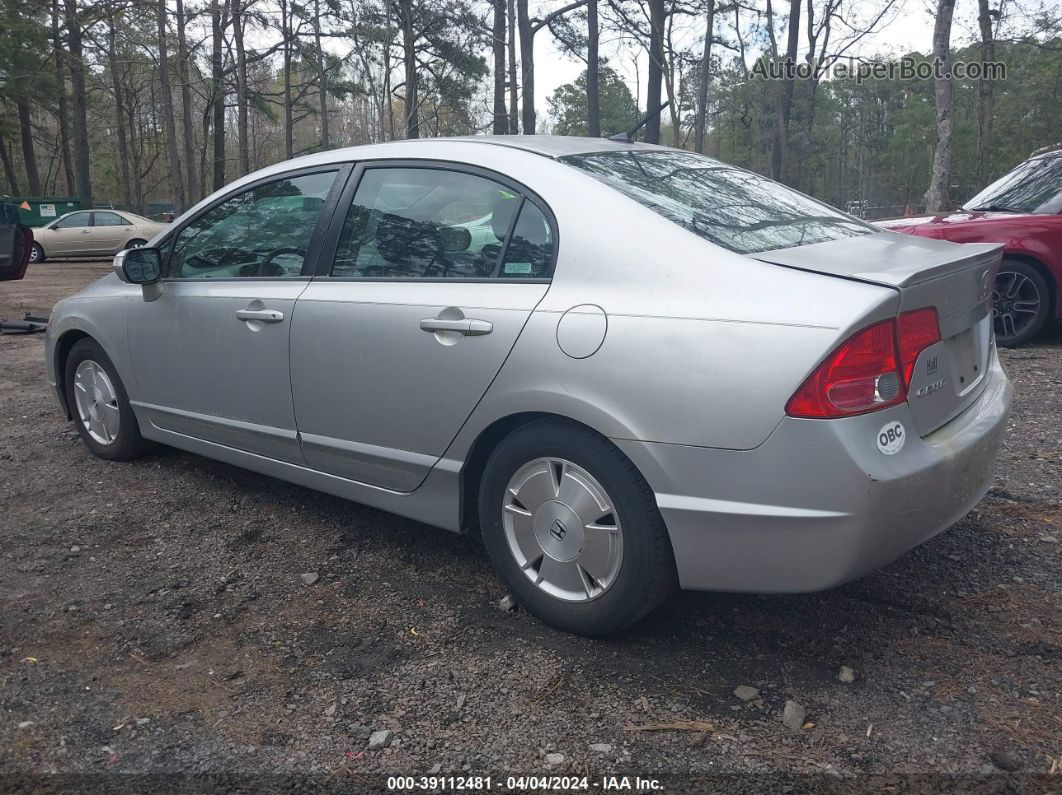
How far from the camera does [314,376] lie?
3.49m

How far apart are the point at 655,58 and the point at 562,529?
24.8 metres

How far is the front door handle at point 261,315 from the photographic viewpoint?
3.62 m

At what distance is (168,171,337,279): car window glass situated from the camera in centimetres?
372

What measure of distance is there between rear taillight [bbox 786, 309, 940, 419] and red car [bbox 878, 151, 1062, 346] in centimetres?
519

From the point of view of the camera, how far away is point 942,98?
52.9 ft

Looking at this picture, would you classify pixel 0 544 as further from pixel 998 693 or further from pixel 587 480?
pixel 998 693

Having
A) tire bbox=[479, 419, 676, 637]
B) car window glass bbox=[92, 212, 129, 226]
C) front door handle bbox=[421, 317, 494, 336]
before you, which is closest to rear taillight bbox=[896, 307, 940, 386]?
tire bbox=[479, 419, 676, 637]

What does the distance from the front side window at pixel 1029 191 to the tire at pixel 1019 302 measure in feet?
1.72

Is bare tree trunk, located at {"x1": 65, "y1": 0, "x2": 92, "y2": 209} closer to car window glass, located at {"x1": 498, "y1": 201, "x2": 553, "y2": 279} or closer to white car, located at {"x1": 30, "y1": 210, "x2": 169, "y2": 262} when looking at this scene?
white car, located at {"x1": 30, "y1": 210, "x2": 169, "y2": 262}

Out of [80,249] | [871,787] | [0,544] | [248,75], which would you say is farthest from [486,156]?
[248,75]

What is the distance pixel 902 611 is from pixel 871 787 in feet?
3.20

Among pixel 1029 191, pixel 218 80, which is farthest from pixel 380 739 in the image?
pixel 218 80

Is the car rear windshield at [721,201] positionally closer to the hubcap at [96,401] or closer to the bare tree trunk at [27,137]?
the hubcap at [96,401]

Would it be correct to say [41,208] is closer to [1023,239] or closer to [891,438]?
[1023,239]
